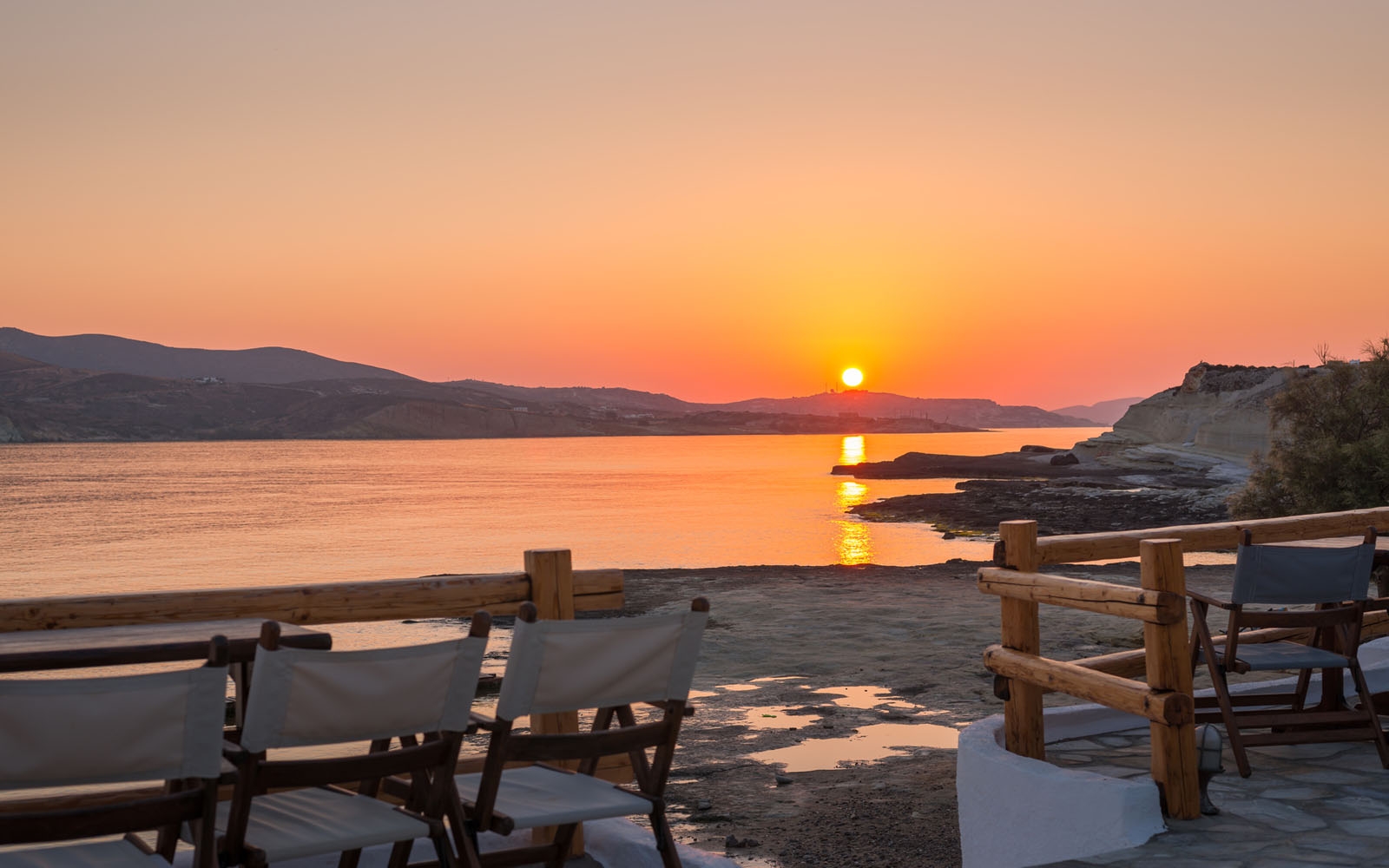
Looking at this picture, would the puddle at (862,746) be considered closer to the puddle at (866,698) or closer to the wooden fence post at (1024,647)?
the puddle at (866,698)

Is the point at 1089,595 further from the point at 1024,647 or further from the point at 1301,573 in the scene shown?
the point at 1301,573

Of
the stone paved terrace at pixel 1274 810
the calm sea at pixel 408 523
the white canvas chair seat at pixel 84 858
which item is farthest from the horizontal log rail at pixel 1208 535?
the calm sea at pixel 408 523

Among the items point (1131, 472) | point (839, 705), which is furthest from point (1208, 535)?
point (1131, 472)

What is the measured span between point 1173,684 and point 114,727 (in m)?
3.93

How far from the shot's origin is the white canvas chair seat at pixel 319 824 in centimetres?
329

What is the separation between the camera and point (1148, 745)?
6090 mm

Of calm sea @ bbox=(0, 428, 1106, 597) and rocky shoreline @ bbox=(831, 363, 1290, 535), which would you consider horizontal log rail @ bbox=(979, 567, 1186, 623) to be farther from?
calm sea @ bbox=(0, 428, 1106, 597)

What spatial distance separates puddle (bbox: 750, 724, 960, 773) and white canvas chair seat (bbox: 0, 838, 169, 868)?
7810 mm

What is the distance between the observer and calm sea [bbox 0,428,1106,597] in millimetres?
36844

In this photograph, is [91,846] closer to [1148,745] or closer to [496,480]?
[1148,745]

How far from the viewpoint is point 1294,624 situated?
5.69 meters

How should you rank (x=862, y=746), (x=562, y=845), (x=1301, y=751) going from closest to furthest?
(x=562, y=845), (x=1301, y=751), (x=862, y=746)

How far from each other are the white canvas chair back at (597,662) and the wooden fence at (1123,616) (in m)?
1.94

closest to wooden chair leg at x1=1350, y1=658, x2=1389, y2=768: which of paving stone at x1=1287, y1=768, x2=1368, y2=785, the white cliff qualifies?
paving stone at x1=1287, y1=768, x2=1368, y2=785
